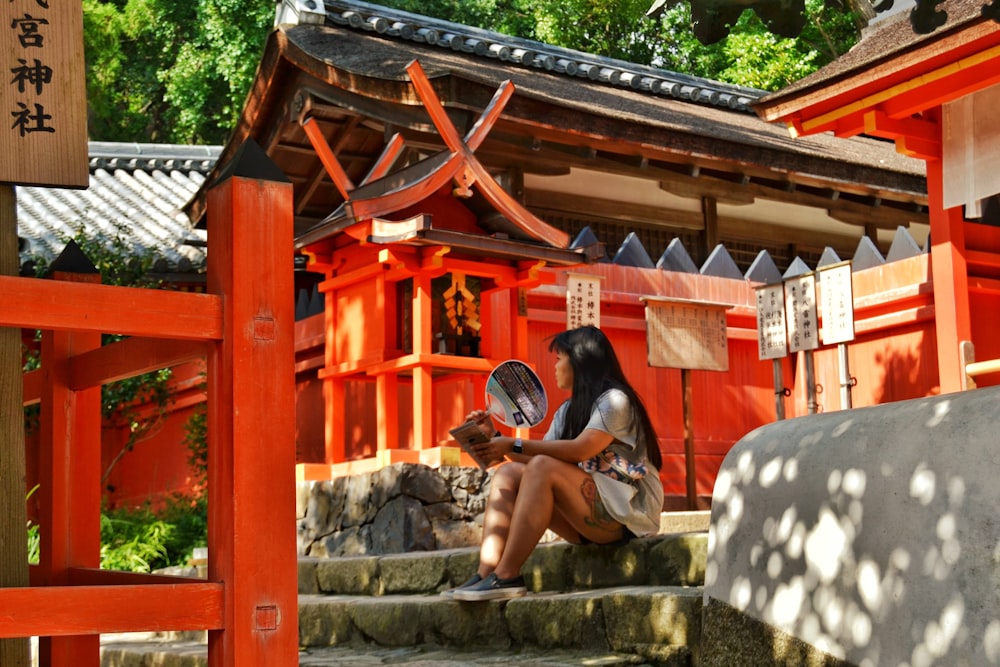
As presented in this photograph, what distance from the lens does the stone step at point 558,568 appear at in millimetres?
5355

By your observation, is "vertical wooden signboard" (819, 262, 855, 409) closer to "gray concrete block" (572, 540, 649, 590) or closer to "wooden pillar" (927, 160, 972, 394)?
"wooden pillar" (927, 160, 972, 394)

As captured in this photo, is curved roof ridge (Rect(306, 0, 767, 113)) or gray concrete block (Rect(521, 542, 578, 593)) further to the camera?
curved roof ridge (Rect(306, 0, 767, 113))

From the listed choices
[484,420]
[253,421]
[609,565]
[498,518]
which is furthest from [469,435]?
[253,421]

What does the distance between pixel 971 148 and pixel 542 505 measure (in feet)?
17.8

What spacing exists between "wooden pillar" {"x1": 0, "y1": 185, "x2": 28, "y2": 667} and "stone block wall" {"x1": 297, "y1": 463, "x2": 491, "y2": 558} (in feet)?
19.8

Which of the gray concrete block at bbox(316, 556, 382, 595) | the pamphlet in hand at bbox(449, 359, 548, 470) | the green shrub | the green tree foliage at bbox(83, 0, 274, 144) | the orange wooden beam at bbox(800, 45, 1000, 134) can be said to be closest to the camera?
the pamphlet in hand at bbox(449, 359, 548, 470)

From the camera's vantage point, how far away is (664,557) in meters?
5.42

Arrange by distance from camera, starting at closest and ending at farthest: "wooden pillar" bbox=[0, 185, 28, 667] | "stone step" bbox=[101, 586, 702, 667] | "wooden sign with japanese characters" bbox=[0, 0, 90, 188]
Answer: "wooden pillar" bbox=[0, 185, 28, 667] < "wooden sign with japanese characters" bbox=[0, 0, 90, 188] < "stone step" bbox=[101, 586, 702, 667]

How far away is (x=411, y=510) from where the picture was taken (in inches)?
A: 360

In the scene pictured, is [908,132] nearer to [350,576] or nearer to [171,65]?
[350,576]

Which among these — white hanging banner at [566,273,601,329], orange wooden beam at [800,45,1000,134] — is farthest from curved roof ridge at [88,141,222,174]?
orange wooden beam at [800,45,1000,134]

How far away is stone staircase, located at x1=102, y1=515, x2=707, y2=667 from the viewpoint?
4.74m

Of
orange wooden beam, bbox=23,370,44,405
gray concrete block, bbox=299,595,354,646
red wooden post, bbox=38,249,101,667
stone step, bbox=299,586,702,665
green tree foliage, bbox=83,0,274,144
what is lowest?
gray concrete block, bbox=299,595,354,646

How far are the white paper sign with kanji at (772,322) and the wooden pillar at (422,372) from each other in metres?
2.96
